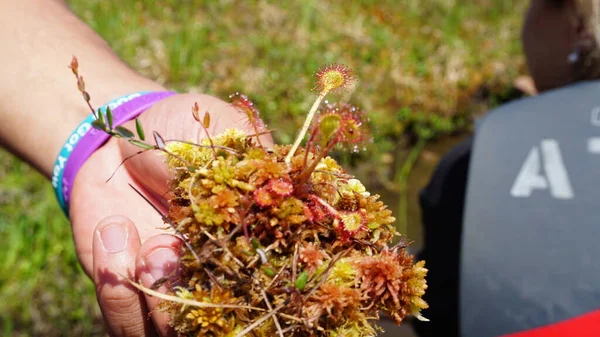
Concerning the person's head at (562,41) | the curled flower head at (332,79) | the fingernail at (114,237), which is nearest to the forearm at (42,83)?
the fingernail at (114,237)

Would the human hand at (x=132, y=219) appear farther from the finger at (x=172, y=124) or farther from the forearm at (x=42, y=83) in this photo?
the forearm at (x=42, y=83)

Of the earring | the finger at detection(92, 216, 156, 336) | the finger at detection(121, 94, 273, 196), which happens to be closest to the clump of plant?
the finger at detection(92, 216, 156, 336)

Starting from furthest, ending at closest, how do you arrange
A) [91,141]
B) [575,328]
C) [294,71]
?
[294,71], [575,328], [91,141]

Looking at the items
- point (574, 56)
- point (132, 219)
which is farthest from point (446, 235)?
point (132, 219)

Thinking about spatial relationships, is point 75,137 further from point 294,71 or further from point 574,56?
point 294,71

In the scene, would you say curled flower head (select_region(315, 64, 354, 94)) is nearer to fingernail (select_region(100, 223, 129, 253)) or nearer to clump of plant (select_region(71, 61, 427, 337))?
clump of plant (select_region(71, 61, 427, 337))

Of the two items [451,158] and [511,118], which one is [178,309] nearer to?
[511,118]

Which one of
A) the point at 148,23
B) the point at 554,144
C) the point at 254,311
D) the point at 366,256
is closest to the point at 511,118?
the point at 554,144
